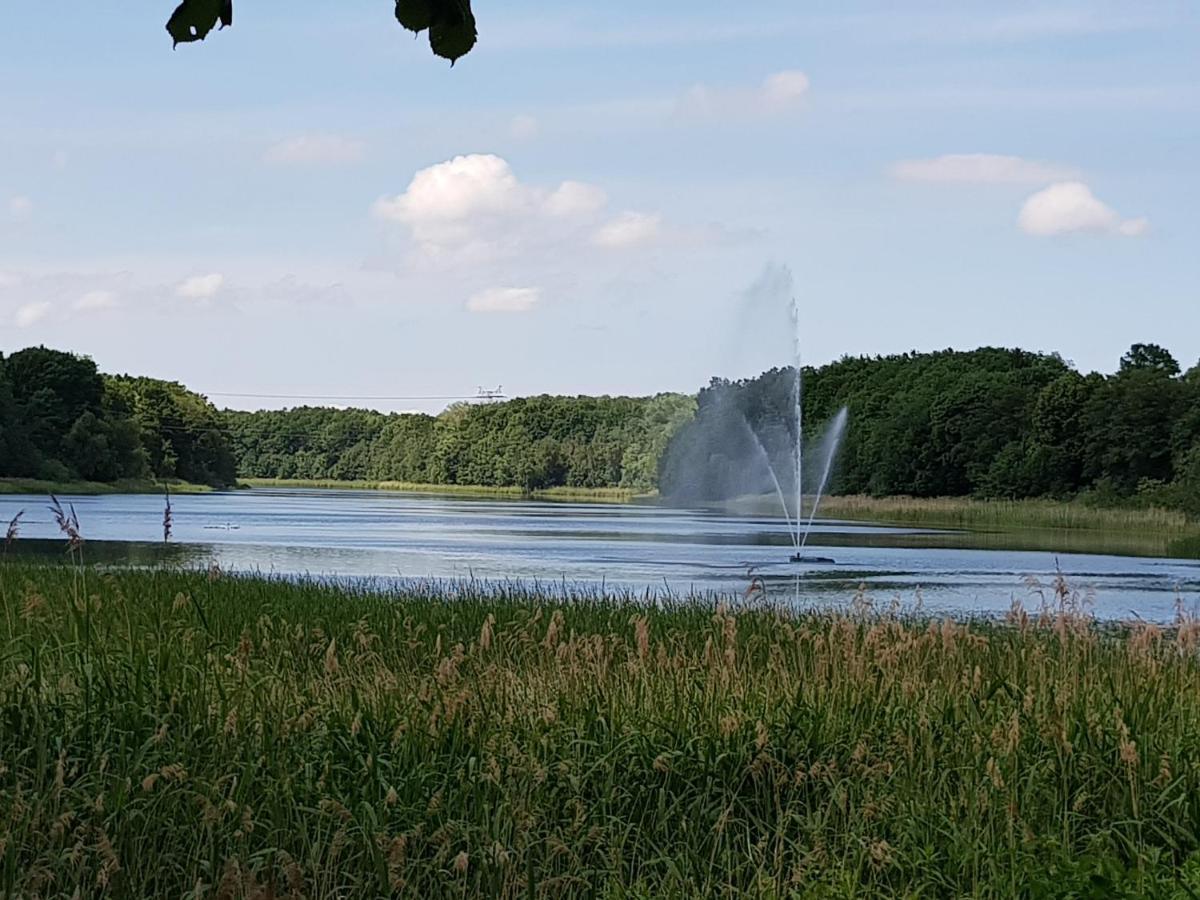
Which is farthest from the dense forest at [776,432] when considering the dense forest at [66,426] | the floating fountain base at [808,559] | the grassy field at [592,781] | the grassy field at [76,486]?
the grassy field at [592,781]

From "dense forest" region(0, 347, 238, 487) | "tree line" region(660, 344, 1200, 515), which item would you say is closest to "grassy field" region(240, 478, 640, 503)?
"tree line" region(660, 344, 1200, 515)

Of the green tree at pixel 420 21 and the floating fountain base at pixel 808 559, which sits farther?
the floating fountain base at pixel 808 559

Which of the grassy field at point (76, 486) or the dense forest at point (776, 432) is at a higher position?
the dense forest at point (776, 432)

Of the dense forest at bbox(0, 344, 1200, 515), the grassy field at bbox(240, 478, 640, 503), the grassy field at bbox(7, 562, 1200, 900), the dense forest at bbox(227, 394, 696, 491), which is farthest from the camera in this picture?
the dense forest at bbox(227, 394, 696, 491)

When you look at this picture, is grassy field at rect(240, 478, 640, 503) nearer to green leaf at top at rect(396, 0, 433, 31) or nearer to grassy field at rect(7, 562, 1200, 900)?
grassy field at rect(7, 562, 1200, 900)

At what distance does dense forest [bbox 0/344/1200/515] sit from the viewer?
8188 centimetres

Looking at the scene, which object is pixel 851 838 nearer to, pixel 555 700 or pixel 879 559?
pixel 555 700

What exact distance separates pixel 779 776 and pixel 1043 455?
8310 centimetres

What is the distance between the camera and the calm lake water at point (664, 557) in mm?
27328

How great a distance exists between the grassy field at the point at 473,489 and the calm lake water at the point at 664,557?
74.4 meters

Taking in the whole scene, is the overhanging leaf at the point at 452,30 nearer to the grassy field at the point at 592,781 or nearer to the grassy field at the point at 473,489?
the grassy field at the point at 592,781

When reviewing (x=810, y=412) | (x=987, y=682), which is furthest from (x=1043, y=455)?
(x=987, y=682)

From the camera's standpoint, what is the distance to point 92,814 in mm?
6723

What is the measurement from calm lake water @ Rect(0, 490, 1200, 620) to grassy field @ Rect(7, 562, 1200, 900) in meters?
6.20
